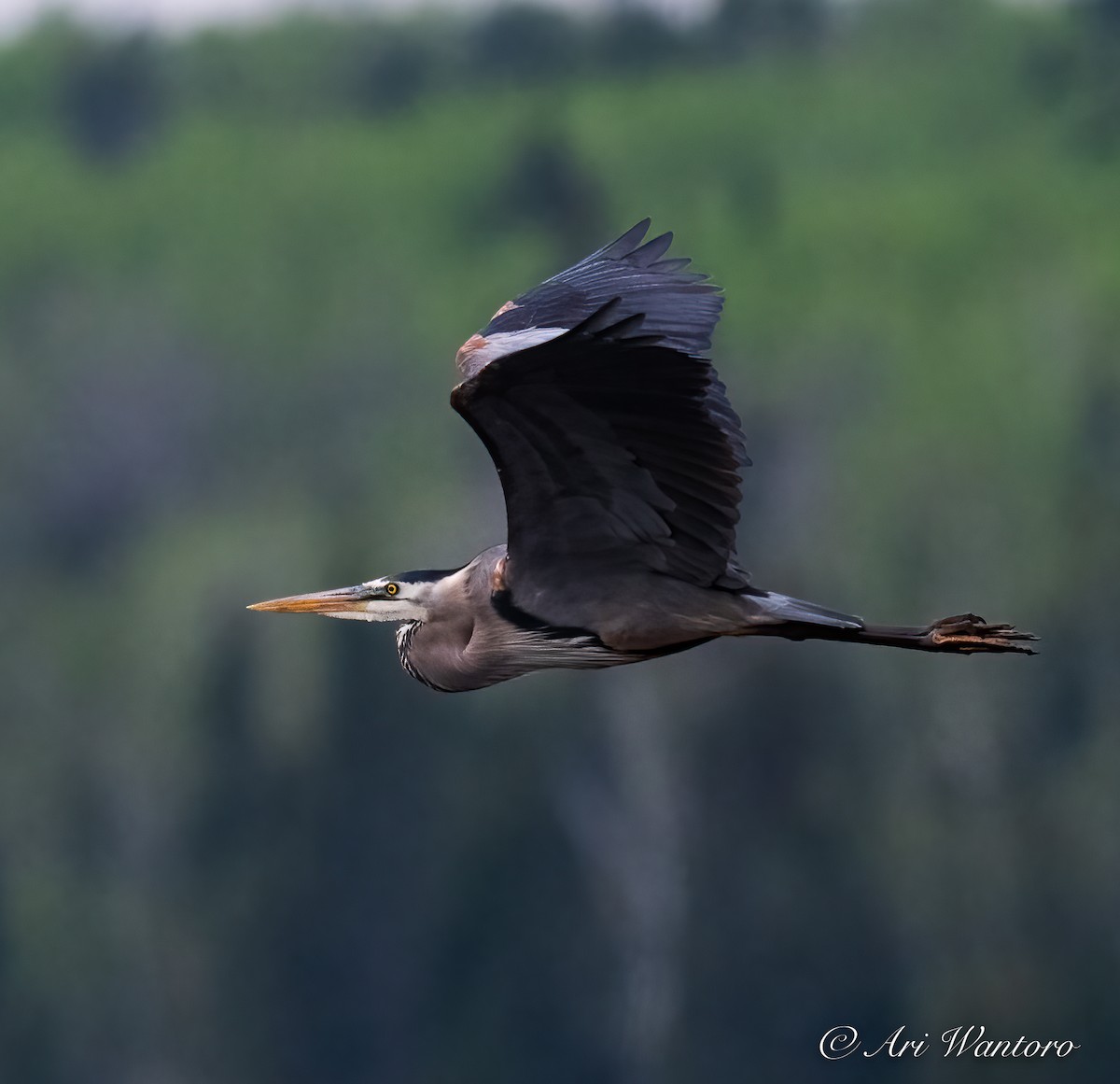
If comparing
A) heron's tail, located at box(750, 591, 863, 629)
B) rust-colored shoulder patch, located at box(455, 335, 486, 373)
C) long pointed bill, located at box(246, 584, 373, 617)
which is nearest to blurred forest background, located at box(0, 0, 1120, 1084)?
long pointed bill, located at box(246, 584, 373, 617)

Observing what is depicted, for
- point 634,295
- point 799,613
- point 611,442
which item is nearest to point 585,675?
point 634,295

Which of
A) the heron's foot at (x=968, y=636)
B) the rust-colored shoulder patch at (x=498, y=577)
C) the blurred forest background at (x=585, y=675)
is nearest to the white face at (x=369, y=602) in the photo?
the rust-colored shoulder patch at (x=498, y=577)

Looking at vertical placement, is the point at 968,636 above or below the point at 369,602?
below

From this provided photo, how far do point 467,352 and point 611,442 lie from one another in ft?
2.72

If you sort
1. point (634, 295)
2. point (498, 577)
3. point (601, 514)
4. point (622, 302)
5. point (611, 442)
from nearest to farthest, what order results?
point (611, 442)
point (601, 514)
point (498, 577)
point (622, 302)
point (634, 295)

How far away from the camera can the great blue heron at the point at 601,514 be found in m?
7.80

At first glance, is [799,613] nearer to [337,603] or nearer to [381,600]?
[381,600]

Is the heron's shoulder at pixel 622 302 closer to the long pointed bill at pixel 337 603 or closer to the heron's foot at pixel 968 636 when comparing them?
the long pointed bill at pixel 337 603

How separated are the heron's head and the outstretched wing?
587 millimetres

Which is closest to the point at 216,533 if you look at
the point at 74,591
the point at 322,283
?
the point at 74,591

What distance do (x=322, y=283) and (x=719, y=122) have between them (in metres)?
10.9

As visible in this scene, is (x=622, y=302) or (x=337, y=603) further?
(x=337, y=603)

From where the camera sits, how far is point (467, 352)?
8641 mm

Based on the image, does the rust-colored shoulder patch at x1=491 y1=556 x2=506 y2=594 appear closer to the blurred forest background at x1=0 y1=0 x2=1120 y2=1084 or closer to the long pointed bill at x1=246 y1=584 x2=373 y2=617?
the long pointed bill at x1=246 y1=584 x2=373 y2=617
